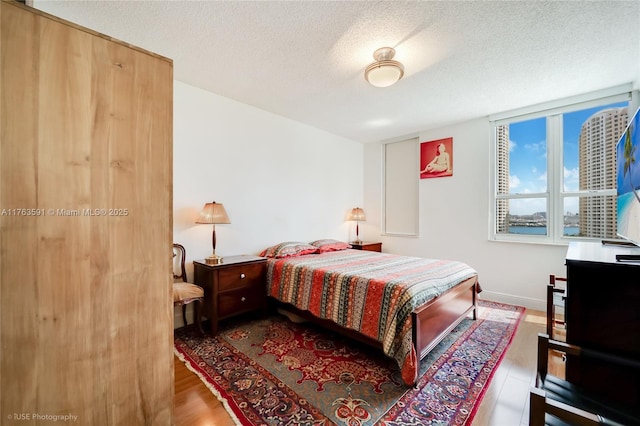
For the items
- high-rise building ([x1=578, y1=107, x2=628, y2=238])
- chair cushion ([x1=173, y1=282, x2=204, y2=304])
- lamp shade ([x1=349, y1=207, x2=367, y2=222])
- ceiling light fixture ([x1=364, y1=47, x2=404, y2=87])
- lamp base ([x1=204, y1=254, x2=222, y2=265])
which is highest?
ceiling light fixture ([x1=364, y1=47, x2=404, y2=87])

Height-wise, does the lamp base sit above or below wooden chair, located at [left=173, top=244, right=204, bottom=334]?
above

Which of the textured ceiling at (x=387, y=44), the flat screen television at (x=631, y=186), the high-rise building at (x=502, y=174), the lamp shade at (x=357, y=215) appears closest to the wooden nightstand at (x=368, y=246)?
the lamp shade at (x=357, y=215)

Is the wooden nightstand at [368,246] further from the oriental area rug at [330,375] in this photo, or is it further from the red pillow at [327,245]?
the oriental area rug at [330,375]

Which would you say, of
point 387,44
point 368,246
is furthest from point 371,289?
point 368,246

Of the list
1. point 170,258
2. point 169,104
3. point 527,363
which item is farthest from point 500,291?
point 169,104

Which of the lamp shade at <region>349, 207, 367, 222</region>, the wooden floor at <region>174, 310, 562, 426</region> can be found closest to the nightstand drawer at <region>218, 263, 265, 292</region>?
the wooden floor at <region>174, 310, 562, 426</region>

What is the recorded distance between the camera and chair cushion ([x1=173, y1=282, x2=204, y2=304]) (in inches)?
93.4

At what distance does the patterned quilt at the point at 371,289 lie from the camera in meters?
1.91

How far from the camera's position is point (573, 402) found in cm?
103

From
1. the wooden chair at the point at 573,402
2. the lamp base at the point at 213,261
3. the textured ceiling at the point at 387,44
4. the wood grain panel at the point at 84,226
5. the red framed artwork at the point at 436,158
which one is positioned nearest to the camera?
the wooden chair at the point at 573,402

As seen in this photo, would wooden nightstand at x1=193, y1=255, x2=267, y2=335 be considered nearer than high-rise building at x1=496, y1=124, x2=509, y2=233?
Yes

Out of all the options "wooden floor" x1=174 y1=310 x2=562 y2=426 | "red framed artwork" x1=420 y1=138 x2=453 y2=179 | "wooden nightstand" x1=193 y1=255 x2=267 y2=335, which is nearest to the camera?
"wooden floor" x1=174 y1=310 x2=562 y2=426

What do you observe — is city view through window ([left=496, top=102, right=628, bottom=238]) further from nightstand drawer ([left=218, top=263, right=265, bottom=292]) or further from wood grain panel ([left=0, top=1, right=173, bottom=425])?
wood grain panel ([left=0, top=1, right=173, bottom=425])

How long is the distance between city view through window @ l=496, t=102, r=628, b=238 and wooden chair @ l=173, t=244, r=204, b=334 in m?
4.16
